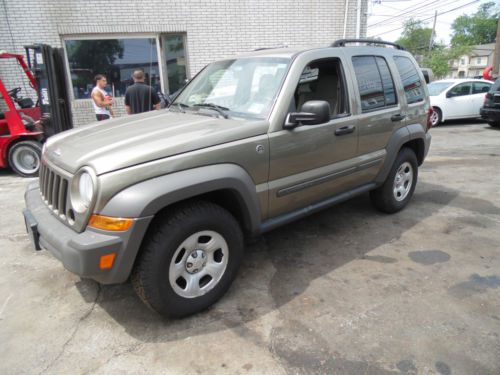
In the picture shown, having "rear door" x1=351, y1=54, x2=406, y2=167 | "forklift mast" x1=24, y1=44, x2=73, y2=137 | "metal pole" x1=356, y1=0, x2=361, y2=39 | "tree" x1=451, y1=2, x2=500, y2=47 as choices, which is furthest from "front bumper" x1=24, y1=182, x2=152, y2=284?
"tree" x1=451, y1=2, x2=500, y2=47

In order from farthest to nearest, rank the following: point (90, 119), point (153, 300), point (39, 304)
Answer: point (90, 119) → point (39, 304) → point (153, 300)

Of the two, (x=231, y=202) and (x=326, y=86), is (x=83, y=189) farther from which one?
(x=326, y=86)

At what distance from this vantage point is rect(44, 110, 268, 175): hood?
251 cm

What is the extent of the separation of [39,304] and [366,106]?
3.43 metres

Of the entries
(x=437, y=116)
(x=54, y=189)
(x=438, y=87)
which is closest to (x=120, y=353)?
(x=54, y=189)

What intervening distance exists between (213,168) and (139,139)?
22.5 inches

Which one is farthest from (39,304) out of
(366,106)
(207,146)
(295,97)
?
(366,106)

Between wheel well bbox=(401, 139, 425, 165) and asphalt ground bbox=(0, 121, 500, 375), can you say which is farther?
wheel well bbox=(401, 139, 425, 165)

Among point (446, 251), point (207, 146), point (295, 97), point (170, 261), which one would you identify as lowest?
point (446, 251)

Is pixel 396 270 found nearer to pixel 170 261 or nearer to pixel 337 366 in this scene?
pixel 337 366

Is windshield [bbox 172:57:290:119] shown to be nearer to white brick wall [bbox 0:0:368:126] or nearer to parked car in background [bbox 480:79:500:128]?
→ white brick wall [bbox 0:0:368:126]

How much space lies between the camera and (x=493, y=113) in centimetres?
1127

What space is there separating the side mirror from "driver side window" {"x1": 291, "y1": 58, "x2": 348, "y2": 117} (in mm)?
439

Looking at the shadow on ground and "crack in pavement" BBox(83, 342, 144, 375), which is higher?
"crack in pavement" BBox(83, 342, 144, 375)
